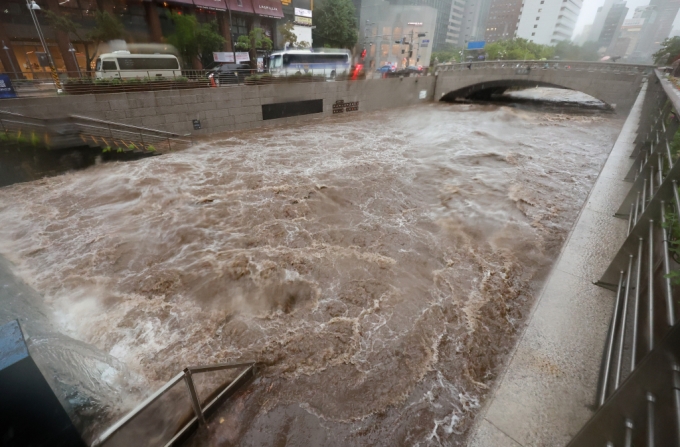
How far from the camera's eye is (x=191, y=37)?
82.7 feet

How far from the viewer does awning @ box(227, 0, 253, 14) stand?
28.5 m

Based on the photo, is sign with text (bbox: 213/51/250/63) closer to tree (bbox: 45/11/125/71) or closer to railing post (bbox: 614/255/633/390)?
tree (bbox: 45/11/125/71)

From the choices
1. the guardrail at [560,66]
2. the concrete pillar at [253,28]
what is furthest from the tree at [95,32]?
the guardrail at [560,66]

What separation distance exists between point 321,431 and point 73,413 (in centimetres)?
242

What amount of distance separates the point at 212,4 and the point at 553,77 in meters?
29.4

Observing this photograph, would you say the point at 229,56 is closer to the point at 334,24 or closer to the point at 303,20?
the point at 303,20

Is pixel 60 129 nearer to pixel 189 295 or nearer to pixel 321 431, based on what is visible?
pixel 189 295

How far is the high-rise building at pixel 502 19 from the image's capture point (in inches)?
3947

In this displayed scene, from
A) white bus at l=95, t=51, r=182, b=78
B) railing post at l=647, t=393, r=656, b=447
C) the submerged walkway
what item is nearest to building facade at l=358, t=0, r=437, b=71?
white bus at l=95, t=51, r=182, b=78

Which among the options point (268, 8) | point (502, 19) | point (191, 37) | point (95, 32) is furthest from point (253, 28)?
point (502, 19)

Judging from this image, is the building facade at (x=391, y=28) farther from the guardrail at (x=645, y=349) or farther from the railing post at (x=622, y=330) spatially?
the railing post at (x=622, y=330)

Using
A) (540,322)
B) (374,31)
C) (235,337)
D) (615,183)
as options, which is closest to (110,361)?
(235,337)

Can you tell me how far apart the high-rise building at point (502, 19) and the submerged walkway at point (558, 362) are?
12023 cm

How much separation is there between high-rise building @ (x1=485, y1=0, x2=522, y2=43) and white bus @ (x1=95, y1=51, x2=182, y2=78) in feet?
361
